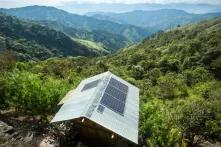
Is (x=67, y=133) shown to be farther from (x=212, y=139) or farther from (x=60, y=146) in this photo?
(x=212, y=139)

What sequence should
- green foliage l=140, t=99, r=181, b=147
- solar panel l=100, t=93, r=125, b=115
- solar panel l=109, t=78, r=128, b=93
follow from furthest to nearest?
solar panel l=109, t=78, r=128, b=93
green foliage l=140, t=99, r=181, b=147
solar panel l=100, t=93, r=125, b=115

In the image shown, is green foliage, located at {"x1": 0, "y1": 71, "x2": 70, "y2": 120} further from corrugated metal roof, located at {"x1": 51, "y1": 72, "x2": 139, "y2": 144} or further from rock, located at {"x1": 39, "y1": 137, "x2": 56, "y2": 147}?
corrugated metal roof, located at {"x1": 51, "y1": 72, "x2": 139, "y2": 144}

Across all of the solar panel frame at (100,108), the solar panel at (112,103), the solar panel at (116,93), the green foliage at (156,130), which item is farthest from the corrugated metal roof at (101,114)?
the green foliage at (156,130)

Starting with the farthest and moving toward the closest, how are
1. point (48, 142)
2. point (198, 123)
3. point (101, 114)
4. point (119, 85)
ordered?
point (198, 123) → point (119, 85) → point (48, 142) → point (101, 114)

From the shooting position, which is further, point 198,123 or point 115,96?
point 198,123

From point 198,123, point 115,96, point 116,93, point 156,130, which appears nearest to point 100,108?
point 115,96

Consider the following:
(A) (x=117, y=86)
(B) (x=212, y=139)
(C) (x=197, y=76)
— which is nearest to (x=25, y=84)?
(A) (x=117, y=86)

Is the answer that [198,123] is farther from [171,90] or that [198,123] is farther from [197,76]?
[197,76]

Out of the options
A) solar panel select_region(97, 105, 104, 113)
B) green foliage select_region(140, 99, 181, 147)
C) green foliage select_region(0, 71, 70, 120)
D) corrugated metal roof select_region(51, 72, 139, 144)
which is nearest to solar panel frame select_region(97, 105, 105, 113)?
solar panel select_region(97, 105, 104, 113)

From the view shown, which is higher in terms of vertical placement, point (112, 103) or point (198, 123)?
point (112, 103)

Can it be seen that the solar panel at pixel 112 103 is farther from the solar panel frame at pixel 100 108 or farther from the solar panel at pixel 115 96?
the solar panel frame at pixel 100 108
